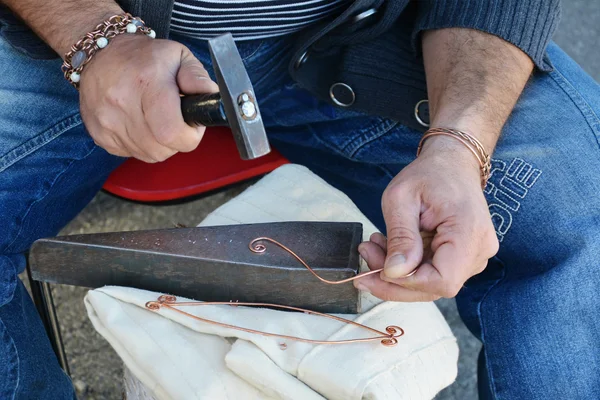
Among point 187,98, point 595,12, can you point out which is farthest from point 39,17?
point 595,12

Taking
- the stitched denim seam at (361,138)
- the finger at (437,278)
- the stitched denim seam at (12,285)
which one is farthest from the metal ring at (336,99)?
the stitched denim seam at (12,285)

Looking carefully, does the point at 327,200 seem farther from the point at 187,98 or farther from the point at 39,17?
the point at 39,17

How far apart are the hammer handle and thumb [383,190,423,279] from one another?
9.9 inches

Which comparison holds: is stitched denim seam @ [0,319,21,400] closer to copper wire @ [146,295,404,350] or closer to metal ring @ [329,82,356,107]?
copper wire @ [146,295,404,350]

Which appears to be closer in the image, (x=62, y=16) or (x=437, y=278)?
(x=437, y=278)

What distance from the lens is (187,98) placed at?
792 mm

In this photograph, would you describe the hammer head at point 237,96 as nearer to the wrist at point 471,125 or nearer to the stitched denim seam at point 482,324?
the wrist at point 471,125

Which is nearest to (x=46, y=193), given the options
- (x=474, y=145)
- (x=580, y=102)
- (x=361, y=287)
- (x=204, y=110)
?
(x=204, y=110)

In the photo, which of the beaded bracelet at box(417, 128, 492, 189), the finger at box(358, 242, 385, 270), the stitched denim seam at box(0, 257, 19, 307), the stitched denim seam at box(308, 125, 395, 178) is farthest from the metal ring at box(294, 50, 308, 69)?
the stitched denim seam at box(0, 257, 19, 307)

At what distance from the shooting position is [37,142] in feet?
3.38

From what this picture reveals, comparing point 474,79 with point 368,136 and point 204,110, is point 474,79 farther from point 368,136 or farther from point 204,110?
point 204,110

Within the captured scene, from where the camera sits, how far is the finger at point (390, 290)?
85cm

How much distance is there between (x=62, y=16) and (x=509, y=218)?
2.35ft

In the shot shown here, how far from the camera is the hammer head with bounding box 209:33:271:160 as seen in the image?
2.26ft
